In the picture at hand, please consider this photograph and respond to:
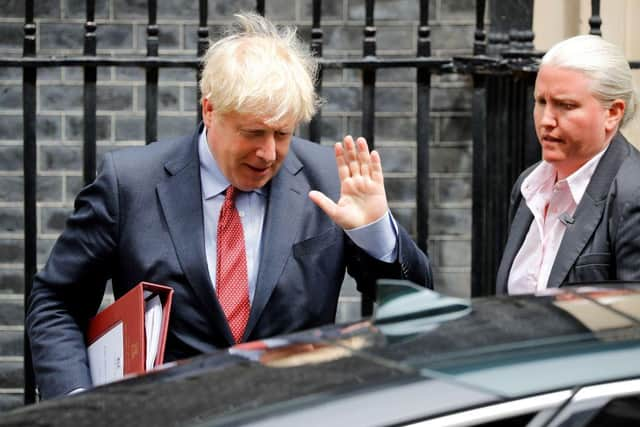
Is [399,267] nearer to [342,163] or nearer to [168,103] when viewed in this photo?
[342,163]

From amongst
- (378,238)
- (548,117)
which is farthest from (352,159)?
(548,117)

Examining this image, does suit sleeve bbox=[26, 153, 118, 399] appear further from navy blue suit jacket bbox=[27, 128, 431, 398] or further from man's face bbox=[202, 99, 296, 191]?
man's face bbox=[202, 99, 296, 191]

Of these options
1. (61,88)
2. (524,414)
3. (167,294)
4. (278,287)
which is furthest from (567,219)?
(61,88)

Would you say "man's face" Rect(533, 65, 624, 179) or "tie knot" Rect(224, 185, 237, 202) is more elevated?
"man's face" Rect(533, 65, 624, 179)

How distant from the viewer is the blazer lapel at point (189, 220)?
3.29m

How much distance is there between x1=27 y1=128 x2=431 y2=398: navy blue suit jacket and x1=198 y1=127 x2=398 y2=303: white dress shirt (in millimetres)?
26

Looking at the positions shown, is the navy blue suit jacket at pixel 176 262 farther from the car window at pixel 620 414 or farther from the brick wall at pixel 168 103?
the brick wall at pixel 168 103

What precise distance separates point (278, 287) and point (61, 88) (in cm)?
279

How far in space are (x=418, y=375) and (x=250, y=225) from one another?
4.60ft

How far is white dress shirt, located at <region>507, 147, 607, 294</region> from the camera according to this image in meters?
3.55

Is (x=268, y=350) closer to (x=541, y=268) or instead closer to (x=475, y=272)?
(x=541, y=268)

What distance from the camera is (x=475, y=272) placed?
4.75 meters

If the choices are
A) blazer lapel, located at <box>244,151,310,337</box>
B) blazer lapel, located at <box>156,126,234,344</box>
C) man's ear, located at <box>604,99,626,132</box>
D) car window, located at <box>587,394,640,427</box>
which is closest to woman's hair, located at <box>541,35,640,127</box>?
man's ear, located at <box>604,99,626,132</box>

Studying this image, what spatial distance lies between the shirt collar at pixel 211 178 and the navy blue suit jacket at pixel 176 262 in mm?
25
